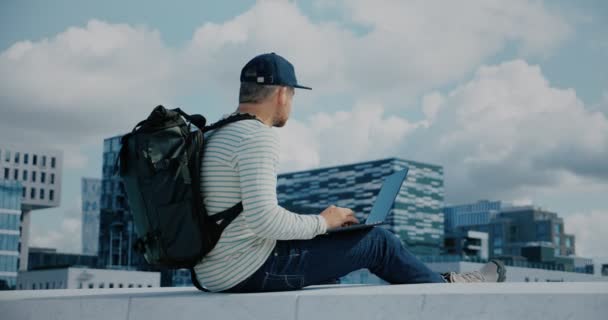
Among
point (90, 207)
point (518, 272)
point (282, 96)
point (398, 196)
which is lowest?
point (518, 272)

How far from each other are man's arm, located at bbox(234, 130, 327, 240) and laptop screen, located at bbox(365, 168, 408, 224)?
2.30ft

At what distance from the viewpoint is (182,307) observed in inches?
162

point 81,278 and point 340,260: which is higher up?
point 340,260

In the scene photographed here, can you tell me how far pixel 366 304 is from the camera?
3578 millimetres

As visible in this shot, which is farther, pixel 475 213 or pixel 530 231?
pixel 475 213

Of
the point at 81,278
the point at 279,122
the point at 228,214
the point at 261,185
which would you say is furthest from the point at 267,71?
the point at 81,278

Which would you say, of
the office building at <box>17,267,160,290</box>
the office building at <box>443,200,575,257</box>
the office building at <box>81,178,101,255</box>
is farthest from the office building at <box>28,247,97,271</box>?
the office building at <box>443,200,575,257</box>

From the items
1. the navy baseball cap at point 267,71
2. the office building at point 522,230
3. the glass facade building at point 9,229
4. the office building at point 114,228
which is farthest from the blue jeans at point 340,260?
the office building at point 522,230

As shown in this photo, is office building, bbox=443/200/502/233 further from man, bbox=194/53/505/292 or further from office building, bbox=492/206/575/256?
A: man, bbox=194/53/505/292

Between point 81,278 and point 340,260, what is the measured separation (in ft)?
349

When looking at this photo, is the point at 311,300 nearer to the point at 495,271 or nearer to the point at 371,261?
the point at 371,261

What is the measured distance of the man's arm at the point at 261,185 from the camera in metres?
4.09

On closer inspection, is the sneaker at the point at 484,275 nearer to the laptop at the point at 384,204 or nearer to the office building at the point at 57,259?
the laptop at the point at 384,204

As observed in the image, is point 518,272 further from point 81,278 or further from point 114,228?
point 81,278
